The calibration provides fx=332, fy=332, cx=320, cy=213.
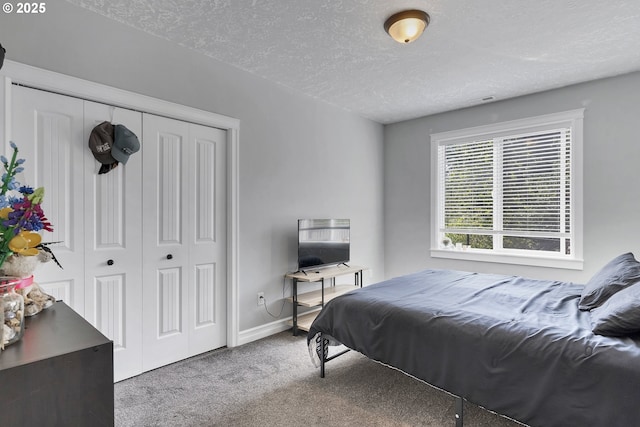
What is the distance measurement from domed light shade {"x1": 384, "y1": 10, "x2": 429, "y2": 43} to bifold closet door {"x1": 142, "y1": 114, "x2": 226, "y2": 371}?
175 cm

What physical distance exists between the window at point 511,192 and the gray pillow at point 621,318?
2232 millimetres

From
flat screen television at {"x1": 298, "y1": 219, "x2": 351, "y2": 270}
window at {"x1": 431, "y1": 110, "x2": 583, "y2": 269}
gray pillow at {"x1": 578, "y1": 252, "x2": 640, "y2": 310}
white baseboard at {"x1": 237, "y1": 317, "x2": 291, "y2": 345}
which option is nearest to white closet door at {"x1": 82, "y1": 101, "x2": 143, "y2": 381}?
white baseboard at {"x1": 237, "y1": 317, "x2": 291, "y2": 345}

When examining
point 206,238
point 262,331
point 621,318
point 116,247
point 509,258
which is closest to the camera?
point 621,318

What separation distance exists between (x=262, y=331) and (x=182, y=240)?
127 centimetres

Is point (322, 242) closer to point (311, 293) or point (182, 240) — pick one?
point (311, 293)

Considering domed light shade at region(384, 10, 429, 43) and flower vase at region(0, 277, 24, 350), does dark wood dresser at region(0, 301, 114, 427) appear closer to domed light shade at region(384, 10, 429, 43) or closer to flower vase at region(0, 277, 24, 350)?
flower vase at region(0, 277, 24, 350)

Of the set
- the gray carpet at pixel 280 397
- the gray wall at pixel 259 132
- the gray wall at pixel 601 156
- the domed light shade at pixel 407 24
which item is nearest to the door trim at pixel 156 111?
the gray wall at pixel 259 132

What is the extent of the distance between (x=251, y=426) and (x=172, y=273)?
55.2 inches

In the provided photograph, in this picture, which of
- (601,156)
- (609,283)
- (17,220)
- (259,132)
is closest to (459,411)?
(609,283)

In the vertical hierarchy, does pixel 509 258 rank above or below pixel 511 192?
below

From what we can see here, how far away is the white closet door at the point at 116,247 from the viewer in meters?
2.36

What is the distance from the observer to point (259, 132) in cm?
341

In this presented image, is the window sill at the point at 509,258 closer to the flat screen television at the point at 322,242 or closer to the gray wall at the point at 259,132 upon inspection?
the gray wall at the point at 259,132

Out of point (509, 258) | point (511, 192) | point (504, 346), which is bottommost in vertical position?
point (504, 346)
